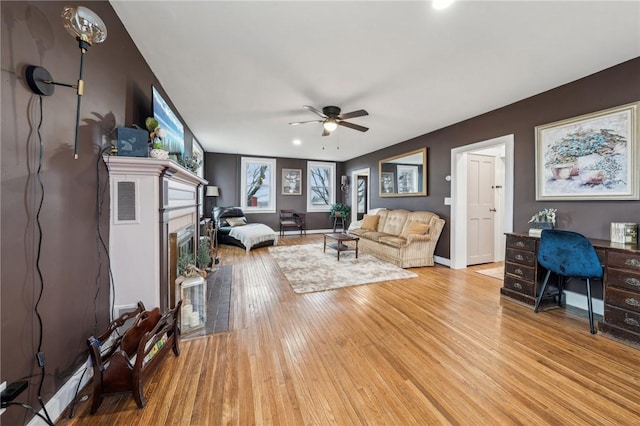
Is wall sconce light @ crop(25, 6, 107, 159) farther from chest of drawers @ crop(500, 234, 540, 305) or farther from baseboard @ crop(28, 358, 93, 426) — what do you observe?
chest of drawers @ crop(500, 234, 540, 305)

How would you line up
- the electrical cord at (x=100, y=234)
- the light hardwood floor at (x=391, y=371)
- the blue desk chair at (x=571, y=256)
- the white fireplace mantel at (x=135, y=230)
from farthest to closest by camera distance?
the blue desk chair at (x=571, y=256) → the white fireplace mantel at (x=135, y=230) → the electrical cord at (x=100, y=234) → the light hardwood floor at (x=391, y=371)

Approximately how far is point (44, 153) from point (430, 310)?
3.25 m

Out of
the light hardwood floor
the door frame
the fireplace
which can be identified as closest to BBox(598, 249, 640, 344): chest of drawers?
the light hardwood floor

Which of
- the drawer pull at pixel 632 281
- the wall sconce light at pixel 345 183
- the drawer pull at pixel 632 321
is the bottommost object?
the drawer pull at pixel 632 321

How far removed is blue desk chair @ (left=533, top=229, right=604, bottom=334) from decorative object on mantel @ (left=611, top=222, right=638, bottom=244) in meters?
0.38

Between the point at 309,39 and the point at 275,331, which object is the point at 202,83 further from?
the point at 275,331

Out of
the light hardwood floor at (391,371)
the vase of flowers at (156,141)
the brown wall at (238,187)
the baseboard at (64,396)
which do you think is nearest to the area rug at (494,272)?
the light hardwood floor at (391,371)

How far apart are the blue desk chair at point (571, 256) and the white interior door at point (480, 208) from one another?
80.9 inches

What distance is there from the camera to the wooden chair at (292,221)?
779cm

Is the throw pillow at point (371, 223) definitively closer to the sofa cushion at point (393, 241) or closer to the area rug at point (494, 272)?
the sofa cushion at point (393, 241)

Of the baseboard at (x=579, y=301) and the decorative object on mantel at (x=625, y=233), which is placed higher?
the decorative object on mantel at (x=625, y=233)

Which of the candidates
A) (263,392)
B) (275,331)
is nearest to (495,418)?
(263,392)

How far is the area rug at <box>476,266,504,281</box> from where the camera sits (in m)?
3.77

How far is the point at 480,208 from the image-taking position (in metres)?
4.57
